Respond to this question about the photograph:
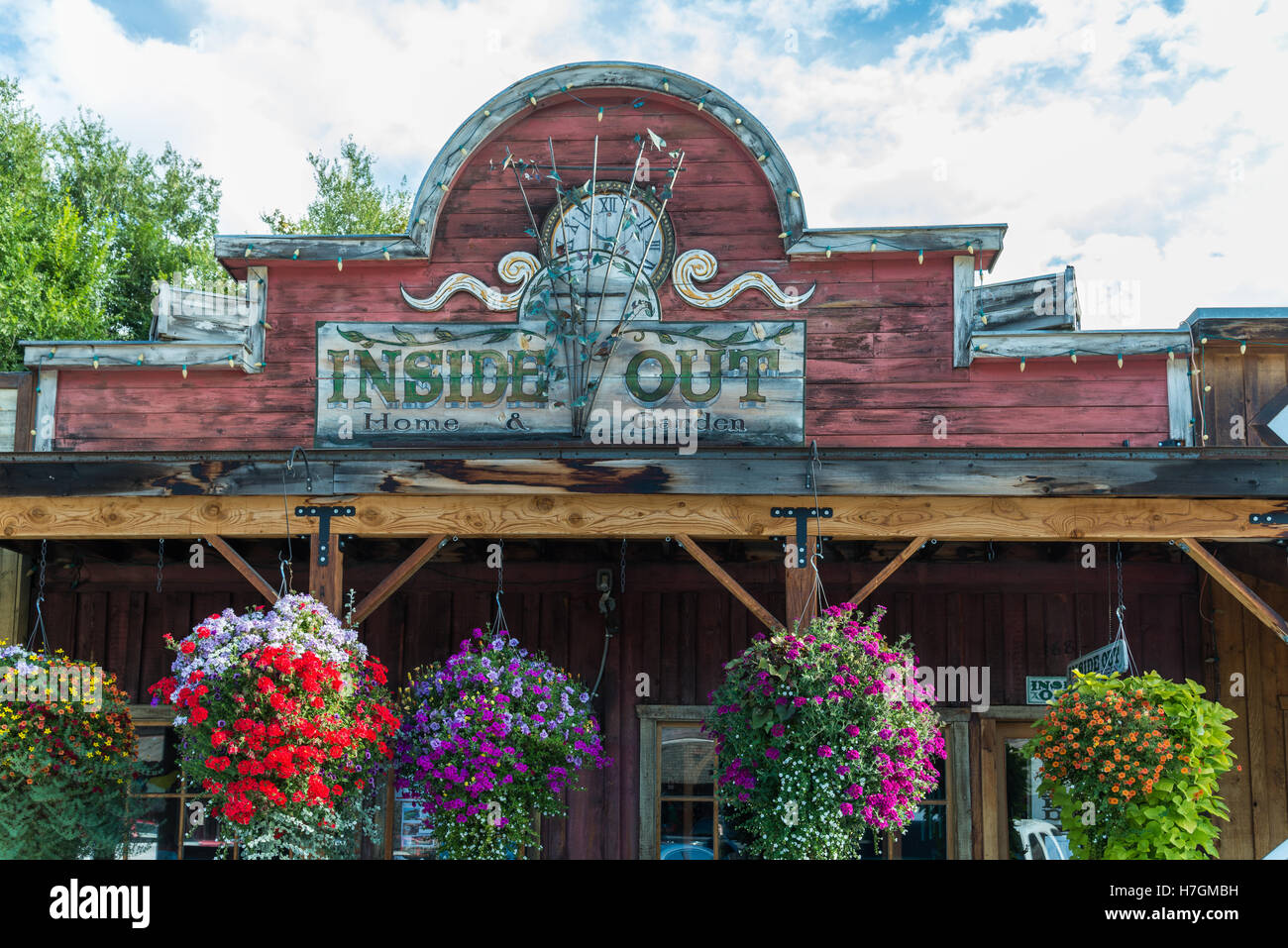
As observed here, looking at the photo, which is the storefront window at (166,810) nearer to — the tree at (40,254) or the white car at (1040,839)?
the white car at (1040,839)

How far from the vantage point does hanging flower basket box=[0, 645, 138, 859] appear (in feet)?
24.7

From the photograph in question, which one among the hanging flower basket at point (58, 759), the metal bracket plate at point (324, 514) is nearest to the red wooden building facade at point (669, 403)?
the metal bracket plate at point (324, 514)

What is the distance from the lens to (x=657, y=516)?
301 inches

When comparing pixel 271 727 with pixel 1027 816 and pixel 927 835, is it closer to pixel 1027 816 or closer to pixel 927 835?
pixel 927 835

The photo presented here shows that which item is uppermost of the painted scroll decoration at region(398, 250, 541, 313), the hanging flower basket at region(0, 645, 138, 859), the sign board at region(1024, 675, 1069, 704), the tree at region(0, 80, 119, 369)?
the tree at region(0, 80, 119, 369)

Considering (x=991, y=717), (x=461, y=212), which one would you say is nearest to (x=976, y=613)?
(x=991, y=717)

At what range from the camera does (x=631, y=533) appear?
25.3 ft

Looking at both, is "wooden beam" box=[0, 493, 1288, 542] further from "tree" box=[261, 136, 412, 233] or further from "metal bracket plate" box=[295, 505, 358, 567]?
"tree" box=[261, 136, 412, 233]

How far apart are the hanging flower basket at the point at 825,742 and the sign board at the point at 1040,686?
3246mm

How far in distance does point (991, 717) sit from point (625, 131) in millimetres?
5831

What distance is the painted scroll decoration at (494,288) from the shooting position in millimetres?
9453

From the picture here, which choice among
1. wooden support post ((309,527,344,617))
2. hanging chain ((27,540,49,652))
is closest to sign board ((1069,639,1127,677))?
wooden support post ((309,527,344,617))

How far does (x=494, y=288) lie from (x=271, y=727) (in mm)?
4369

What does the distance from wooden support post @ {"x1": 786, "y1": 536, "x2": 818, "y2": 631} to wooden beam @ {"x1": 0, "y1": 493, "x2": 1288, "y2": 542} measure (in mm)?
341
